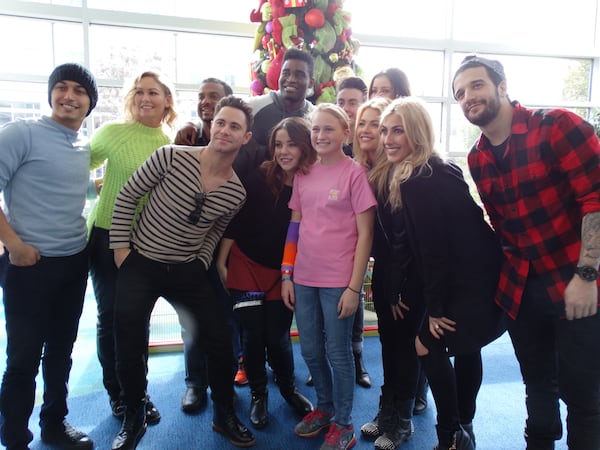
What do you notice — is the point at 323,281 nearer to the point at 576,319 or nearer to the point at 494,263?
the point at 494,263

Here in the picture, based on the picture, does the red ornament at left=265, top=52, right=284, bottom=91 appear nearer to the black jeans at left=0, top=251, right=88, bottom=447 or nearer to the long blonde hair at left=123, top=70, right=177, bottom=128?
the long blonde hair at left=123, top=70, right=177, bottom=128

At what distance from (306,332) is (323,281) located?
0.82ft

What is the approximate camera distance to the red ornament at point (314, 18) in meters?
3.38

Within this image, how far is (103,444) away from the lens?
194 centimetres

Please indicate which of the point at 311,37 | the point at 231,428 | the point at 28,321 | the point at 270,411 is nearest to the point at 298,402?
the point at 270,411

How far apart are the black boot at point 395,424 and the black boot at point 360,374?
0.53m

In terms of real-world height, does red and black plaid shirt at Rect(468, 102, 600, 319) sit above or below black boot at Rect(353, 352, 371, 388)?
above

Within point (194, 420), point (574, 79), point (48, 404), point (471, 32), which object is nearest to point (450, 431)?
point (194, 420)

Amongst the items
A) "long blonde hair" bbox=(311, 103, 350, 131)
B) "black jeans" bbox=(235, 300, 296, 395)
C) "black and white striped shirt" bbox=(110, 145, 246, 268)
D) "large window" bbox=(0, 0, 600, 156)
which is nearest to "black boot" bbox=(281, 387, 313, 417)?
"black jeans" bbox=(235, 300, 296, 395)

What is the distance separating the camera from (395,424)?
1949 mm

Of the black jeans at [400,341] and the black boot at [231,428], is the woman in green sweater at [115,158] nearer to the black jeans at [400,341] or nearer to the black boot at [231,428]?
the black boot at [231,428]

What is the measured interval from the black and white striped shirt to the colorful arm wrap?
32 centimetres

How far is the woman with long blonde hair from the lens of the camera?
158 cm

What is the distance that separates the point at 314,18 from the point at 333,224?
7.35ft
